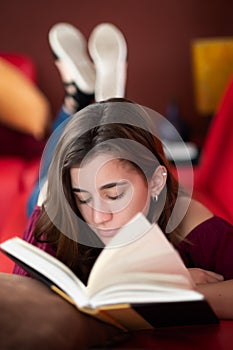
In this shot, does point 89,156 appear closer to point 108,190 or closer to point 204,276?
point 108,190

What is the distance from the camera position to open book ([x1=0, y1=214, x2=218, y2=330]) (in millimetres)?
982

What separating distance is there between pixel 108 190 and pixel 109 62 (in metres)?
1.07

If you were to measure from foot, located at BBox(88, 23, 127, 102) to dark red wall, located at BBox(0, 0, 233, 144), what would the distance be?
1.06 m

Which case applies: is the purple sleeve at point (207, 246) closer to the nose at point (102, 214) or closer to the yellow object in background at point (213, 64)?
the nose at point (102, 214)

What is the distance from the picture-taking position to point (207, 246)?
1.28 meters

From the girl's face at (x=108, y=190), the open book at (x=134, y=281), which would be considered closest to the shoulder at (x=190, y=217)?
the girl's face at (x=108, y=190)

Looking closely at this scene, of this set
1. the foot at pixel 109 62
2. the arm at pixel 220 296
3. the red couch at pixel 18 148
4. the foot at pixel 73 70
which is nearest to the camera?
the arm at pixel 220 296

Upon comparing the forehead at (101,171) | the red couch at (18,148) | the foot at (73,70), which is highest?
the foot at (73,70)

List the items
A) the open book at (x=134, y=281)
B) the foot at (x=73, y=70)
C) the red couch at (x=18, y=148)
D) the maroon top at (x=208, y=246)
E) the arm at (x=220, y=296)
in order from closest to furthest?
the open book at (x=134, y=281) → the arm at (x=220, y=296) → the maroon top at (x=208, y=246) → the foot at (x=73, y=70) → the red couch at (x=18, y=148)

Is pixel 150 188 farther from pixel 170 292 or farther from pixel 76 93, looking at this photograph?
pixel 76 93

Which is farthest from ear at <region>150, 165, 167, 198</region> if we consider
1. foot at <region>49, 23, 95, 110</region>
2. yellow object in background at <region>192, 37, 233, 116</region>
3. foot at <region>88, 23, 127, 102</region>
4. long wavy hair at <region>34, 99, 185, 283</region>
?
yellow object in background at <region>192, 37, 233, 116</region>

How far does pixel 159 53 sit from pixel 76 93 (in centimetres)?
120

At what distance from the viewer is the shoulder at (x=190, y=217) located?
4.23ft

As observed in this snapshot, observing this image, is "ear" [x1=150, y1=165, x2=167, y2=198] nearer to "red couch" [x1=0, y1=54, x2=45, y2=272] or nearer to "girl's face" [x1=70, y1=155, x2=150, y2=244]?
"girl's face" [x1=70, y1=155, x2=150, y2=244]
